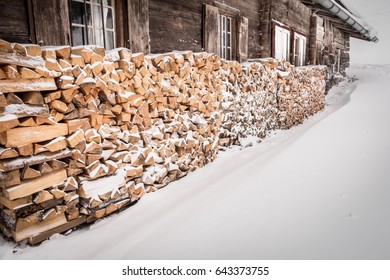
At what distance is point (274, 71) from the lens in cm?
750

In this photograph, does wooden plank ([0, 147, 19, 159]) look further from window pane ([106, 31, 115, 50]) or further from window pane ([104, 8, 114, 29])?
window pane ([104, 8, 114, 29])

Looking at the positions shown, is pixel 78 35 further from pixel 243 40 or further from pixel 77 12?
pixel 243 40

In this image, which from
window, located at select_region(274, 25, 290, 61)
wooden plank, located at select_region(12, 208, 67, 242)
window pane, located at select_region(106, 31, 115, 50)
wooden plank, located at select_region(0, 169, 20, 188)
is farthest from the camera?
window, located at select_region(274, 25, 290, 61)

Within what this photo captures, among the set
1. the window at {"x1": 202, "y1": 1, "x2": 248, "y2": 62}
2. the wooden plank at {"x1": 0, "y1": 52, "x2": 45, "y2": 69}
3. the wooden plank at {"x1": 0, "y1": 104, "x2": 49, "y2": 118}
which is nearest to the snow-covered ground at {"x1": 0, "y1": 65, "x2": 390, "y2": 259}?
the wooden plank at {"x1": 0, "y1": 104, "x2": 49, "y2": 118}

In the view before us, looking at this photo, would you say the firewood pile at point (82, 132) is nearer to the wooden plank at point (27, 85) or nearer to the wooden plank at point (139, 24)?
the wooden plank at point (27, 85)

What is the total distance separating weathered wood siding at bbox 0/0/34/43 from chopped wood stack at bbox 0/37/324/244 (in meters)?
0.73

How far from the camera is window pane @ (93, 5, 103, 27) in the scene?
3981mm

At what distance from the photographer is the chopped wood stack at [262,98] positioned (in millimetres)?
5766

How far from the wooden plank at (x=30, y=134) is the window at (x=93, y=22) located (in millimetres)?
1620

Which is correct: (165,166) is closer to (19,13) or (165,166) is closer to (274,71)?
(19,13)

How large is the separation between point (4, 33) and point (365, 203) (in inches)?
175

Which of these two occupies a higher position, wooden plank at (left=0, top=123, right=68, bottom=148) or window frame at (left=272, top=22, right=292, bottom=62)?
window frame at (left=272, top=22, right=292, bottom=62)

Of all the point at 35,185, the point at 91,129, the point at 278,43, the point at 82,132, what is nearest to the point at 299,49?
the point at 278,43
